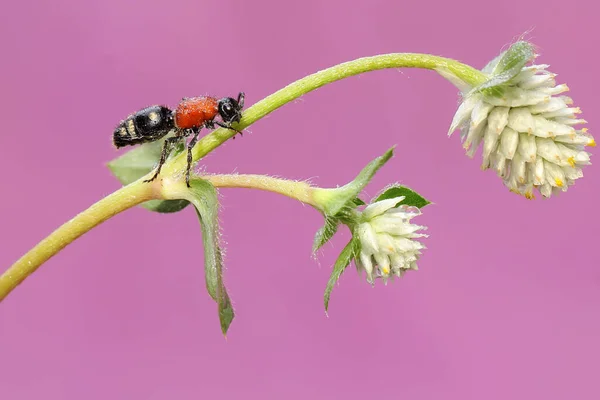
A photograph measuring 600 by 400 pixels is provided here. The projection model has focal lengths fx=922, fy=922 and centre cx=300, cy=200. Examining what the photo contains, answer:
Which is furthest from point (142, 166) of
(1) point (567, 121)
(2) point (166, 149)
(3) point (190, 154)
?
(1) point (567, 121)

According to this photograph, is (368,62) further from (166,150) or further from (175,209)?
(175,209)

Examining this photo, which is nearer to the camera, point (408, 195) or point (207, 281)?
point (207, 281)

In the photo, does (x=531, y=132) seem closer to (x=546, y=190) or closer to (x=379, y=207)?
(x=546, y=190)

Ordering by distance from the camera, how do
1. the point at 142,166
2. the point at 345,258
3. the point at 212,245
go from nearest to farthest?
1. the point at 212,245
2. the point at 345,258
3. the point at 142,166

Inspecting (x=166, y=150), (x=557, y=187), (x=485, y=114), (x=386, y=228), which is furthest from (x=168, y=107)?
(x=557, y=187)

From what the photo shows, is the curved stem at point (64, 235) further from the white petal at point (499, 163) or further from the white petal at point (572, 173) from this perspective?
the white petal at point (572, 173)

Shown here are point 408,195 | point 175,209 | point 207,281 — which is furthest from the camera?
point 175,209
